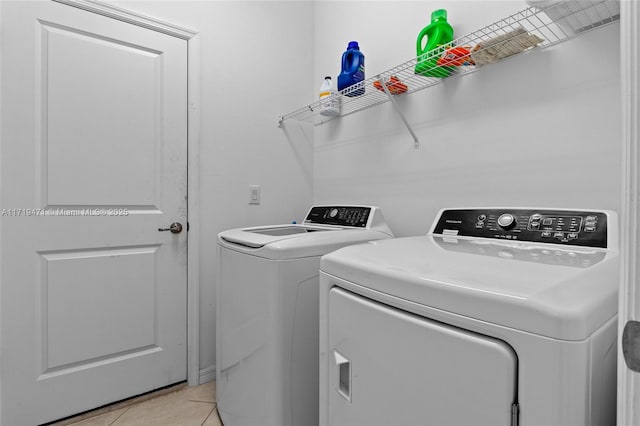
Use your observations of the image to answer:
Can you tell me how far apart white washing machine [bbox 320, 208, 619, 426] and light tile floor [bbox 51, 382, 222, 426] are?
1.13m

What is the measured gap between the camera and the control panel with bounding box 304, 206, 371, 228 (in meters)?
1.68

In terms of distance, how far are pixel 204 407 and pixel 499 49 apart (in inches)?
87.1

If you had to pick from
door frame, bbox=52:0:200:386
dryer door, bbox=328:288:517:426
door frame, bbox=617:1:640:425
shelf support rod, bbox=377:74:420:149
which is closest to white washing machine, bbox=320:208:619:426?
dryer door, bbox=328:288:517:426

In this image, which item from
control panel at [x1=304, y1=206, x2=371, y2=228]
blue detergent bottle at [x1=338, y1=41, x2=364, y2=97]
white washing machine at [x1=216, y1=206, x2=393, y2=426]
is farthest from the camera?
blue detergent bottle at [x1=338, y1=41, x2=364, y2=97]

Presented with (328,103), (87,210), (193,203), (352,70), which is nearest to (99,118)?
(87,210)

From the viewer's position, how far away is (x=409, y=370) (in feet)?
2.12

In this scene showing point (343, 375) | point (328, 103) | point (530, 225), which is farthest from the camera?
point (328, 103)

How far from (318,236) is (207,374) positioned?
52.8 inches

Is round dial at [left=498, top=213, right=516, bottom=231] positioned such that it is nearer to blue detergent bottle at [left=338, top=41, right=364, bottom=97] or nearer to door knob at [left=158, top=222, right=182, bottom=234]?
blue detergent bottle at [left=338, top=41, right=364, bottom=97]

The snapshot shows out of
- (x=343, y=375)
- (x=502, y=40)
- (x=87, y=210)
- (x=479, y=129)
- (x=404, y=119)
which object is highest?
(x=502, y=40)

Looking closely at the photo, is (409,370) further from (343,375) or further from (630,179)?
(630,179)

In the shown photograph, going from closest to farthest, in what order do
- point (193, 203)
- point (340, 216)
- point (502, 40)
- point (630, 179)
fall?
1. point (630, 179)
2. point (502, 40)
3. point (340, 216)
4. point (193, 203)

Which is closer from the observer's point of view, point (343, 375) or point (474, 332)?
point (474, 332)

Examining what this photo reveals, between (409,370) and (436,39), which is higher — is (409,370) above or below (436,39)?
below
